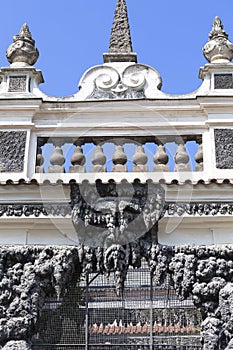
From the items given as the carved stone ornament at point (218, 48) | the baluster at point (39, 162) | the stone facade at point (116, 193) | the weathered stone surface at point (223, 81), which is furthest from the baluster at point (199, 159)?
the baluster at point (39, 162)

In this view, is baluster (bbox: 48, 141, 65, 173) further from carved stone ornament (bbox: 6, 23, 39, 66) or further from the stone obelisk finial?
the stone obelisk finial

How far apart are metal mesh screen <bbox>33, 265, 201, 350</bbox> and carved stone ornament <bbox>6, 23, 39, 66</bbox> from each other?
11.6 feet

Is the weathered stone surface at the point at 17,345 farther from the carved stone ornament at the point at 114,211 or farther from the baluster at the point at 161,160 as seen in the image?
the baluster at the point at 161,160

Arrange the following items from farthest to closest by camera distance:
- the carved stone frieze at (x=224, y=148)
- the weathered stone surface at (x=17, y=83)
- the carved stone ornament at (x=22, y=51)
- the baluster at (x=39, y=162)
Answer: the carved stone ornament at (x=22, y=51), the weathered stone surface at (x=17, y=83), the baluster at (x=39, y=162), the carved stone frieze at (x=224, y=148)

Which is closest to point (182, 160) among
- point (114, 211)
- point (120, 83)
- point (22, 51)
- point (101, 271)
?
point (114, 211)

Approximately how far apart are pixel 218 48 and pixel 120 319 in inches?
168

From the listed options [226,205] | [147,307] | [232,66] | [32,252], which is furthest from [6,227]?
[232,66]

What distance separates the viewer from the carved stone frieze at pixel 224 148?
9.99 m

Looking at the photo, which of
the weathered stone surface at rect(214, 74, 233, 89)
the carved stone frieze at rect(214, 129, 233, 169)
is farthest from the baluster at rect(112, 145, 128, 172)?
the weathered stone surface at rect(214, 74, 233, 89)

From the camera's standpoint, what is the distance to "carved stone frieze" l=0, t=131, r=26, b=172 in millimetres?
10148

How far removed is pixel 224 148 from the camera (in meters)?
10.1

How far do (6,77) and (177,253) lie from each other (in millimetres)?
3752

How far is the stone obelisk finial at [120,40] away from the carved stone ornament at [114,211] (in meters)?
2.54

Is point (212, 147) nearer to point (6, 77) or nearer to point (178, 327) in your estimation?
point (178, 327)
